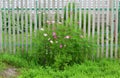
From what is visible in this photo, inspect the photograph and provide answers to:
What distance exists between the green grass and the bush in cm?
18

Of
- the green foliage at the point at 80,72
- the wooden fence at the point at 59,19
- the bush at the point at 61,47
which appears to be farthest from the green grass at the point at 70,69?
the wooden fence at the point at 59,19

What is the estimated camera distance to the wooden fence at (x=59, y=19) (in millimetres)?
7910

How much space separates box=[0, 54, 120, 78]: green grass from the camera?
6.80m

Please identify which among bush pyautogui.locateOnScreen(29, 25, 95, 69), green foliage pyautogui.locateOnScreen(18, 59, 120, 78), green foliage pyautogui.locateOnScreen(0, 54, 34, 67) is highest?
bush pyautogui.locateOnScreen(29, 25, 95, 69)

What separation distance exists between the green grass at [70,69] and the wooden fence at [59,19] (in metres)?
0.42

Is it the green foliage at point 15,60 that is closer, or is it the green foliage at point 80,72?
the green foliage at point 80,72

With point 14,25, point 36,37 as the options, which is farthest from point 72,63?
point 14,25

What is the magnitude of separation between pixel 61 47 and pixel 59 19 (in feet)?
Answer: 3.03

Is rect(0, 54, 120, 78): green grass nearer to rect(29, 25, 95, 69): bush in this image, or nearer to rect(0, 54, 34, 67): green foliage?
rect(0, 54, 34, 67): green foliage

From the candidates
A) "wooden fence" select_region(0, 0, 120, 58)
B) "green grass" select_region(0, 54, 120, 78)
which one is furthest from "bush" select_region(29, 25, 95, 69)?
"wooden fence" select_region(0, 0, 120, 58)

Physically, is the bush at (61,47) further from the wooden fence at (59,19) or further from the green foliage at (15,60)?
the wooden fence at (59,19)

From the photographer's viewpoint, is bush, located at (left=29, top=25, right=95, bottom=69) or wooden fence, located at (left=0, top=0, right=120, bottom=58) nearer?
bush, located at (left=29, top=25, right=95, bottom=69)

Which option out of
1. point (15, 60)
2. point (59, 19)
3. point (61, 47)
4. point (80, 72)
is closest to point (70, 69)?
point (80, 72)

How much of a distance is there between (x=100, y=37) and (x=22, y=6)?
6.39 feet
